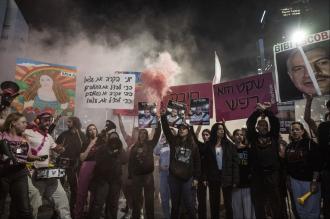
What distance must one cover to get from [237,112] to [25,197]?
451 centimetres

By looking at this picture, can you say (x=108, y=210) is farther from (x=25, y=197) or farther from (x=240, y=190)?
(x=240, y=190)

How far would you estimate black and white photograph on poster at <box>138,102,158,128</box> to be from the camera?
660 cm

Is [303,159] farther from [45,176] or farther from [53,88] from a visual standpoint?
[53,88]

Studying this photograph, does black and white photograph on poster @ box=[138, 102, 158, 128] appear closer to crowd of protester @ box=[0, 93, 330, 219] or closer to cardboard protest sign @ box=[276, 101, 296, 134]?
crowd of protester @ box=[0, 93, 330, 219]

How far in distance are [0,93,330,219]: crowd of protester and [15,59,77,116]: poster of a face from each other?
1.15 metres

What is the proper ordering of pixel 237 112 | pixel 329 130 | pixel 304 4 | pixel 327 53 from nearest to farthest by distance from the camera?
1. pixel 329 130
2. pixel 237 112
3. pixel 327 53
4. pixel 304 4

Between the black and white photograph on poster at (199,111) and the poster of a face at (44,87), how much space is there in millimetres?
2784

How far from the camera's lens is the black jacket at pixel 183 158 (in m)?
5.05

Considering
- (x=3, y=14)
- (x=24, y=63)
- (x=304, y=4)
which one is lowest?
(x=24, y=63)

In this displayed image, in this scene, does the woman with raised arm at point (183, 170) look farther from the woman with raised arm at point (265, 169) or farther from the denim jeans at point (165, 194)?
the woman with raised arm at point (265, 169)

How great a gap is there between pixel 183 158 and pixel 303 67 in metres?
3.86

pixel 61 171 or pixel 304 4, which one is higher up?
pixel 304 4

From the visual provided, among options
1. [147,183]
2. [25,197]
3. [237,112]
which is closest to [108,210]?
[147,183]

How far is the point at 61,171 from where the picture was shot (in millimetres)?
4945
